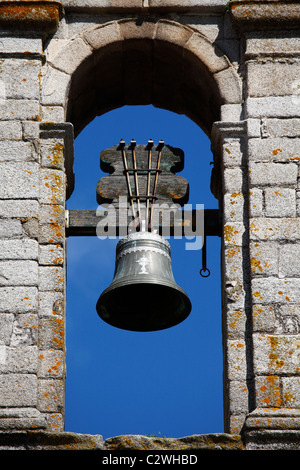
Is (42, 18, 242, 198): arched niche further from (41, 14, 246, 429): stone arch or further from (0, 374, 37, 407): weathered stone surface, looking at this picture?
(0, 374, 37, 407): weathered stone surface

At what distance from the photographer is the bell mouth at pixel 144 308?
877cm

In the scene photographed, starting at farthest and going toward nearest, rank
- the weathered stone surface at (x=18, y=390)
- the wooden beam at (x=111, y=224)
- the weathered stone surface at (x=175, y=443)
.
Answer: the wooden beam at (x=111, y=224), the weathered stone surface at (x=18, y=390), the weathered stone surface at (x=175, y=443)

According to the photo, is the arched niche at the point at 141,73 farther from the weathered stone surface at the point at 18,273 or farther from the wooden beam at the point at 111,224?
the weathered stone surface at the point at 18,273

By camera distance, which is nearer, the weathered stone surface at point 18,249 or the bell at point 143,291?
the bell at point 143,291

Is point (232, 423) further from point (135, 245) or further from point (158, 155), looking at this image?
point (158, 155)

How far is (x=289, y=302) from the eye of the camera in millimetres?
8516

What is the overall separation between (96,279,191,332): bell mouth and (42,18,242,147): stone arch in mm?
1418

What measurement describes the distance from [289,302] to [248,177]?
3.12ft

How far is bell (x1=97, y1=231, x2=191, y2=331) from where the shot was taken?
8.52 m

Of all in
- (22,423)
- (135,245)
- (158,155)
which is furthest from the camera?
(158,155)

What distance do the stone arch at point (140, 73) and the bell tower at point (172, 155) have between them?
0.01 metres

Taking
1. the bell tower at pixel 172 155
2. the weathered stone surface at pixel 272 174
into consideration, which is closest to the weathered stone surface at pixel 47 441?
the bell tower at pixel 172 155

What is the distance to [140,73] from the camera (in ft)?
33.0

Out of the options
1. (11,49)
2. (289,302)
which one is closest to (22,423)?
(289,302)
